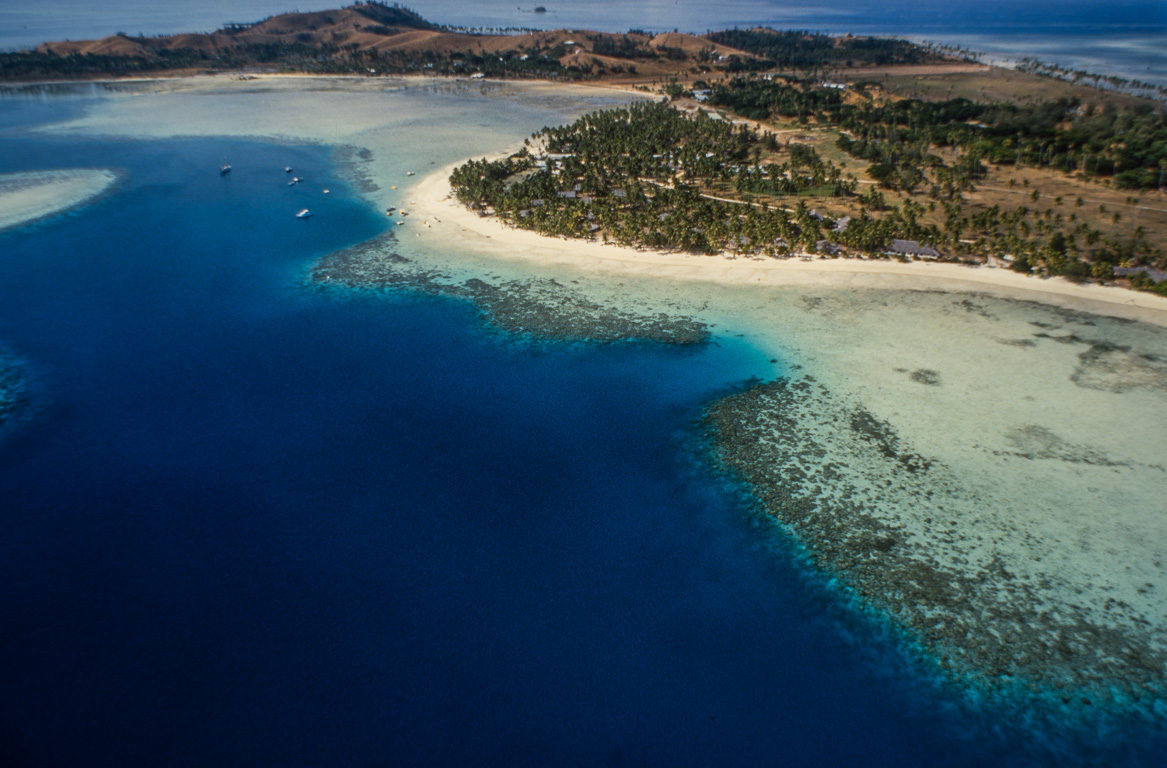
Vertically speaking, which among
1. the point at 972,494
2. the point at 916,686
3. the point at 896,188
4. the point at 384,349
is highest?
the point at 896,188

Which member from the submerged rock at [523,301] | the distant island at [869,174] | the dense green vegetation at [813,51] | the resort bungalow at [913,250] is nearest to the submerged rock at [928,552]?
the submerged rock at [523,301]

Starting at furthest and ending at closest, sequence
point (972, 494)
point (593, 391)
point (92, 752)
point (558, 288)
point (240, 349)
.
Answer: point (558, 288), point (240, 349), point (593, 391), point (972, 494), point (92, 752)

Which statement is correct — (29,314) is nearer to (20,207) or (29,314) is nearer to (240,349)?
(240,349)

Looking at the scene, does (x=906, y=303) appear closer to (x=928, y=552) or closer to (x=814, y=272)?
(x=814, y=272)

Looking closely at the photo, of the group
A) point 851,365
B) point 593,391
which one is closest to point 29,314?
point 593,391

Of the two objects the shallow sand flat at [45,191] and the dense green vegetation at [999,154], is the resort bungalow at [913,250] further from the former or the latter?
the shallow sand flat at [45,191]

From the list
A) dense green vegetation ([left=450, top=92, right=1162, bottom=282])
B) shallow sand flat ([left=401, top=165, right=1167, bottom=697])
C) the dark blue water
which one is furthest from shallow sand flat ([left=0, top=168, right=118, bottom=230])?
shallow sand flat ([left=401, top=165, right=1167, bottom=697])

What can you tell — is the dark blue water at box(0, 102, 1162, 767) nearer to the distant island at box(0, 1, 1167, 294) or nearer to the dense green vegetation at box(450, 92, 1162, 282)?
the dense green vegetation at box(450, 92, 1162, 282)
